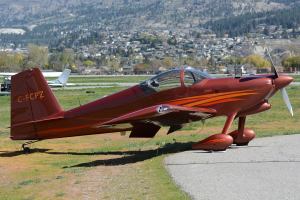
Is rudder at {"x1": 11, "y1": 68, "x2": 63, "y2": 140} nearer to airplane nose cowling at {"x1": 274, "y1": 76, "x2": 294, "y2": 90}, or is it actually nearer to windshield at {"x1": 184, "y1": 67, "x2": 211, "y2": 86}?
windshield at {"x1": 184, "y1": 67, "x2": 211, "y2": 86}

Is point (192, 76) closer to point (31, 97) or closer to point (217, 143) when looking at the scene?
point (217, 143)

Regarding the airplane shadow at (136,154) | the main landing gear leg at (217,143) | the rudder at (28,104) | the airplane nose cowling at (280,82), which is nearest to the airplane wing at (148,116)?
the airplane shadow at (136,154)

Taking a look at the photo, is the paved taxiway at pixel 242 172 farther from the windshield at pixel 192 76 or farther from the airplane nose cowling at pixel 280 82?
the windshield at pixel 192 76

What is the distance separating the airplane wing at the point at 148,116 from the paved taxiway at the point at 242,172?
111 centimetres

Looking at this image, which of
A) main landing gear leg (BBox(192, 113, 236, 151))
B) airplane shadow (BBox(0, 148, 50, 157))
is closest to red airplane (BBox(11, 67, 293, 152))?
main landing gear leg (BBox(192, 113, 236, 151))

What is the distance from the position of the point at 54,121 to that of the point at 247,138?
19.2 feet

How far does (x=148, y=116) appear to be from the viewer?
14766 mm

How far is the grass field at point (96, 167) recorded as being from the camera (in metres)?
11.4

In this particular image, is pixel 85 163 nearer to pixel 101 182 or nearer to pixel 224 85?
pixel 101 182

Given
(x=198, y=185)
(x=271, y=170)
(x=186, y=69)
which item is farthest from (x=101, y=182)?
(x=186, y=69)

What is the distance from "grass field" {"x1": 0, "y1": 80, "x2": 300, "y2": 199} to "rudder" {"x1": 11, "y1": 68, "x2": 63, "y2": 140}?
0.79 meters

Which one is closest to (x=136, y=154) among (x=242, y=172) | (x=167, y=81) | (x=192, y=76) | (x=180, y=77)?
(x=167, y=81)

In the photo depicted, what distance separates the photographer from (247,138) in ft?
53.7

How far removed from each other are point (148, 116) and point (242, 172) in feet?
11.9
